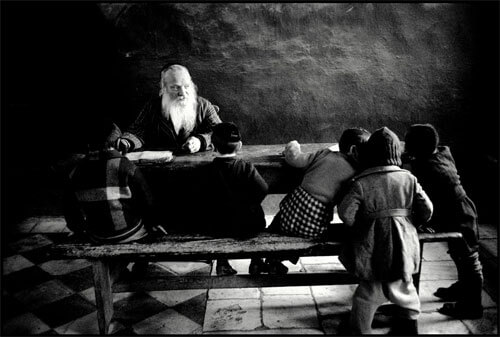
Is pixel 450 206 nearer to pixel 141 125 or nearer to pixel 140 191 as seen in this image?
pixel 140 191

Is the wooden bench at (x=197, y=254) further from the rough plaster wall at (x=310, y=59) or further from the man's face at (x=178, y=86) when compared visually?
the rough plaster wall at (x=310, y=59)

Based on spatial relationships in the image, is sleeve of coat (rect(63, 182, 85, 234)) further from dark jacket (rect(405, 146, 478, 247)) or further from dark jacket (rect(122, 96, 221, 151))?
dark jacket (rect(405, 146, 478, 247))

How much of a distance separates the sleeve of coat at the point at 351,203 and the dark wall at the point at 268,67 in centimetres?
248

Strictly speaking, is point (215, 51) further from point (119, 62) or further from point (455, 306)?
point (455, 306)

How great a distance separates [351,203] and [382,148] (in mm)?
428

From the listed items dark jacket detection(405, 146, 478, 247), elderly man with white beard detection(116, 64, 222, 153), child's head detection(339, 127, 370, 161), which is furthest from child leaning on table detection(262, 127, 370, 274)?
elderly man with white beard detection(116, 64, 222, 153)

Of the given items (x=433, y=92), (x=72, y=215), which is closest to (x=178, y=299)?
(x=72, y=215)

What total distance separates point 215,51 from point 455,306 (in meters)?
3.72

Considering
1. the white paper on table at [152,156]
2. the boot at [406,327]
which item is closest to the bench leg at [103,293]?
the white paper on table at [152,156]

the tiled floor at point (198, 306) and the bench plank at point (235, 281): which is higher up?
the bench plank at point (235, 281)

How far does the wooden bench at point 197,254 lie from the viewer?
289 centimetres

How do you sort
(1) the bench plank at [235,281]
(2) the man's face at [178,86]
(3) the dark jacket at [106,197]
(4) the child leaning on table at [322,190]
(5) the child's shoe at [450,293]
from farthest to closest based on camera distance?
(2) the man's face at [178,86] < (5) the child's shoe at [450,293] < (1) the bench plank at [235,281] < (4) the child leaning on table at [322,190] < (3) the dark jacket at [106,197]

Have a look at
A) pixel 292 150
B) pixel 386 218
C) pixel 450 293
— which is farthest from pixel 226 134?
pixel 450 293

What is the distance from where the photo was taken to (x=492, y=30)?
4891 mm
